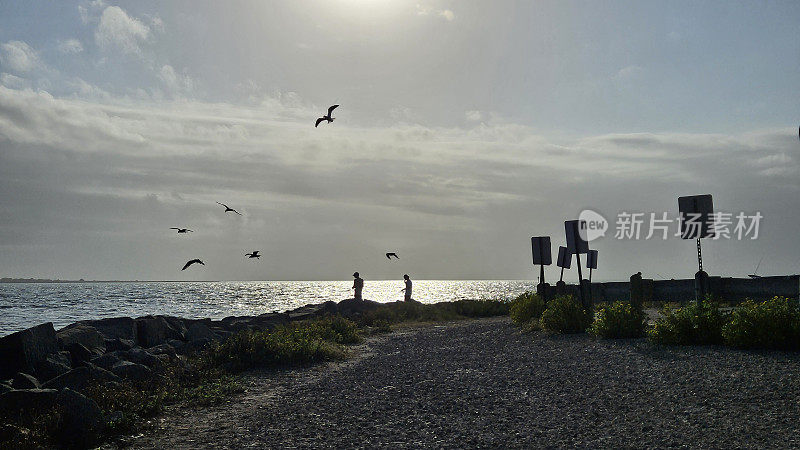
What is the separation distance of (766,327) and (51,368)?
624 inches

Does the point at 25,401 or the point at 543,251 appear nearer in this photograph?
the point at 25,401

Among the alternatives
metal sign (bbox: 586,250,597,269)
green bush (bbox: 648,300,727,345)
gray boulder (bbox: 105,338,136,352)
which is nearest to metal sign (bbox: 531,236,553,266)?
metal sign (bbox: 586,250,597,269)

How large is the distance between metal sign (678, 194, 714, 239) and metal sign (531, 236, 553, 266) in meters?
7.97

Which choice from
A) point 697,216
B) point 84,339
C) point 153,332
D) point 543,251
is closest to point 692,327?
point 697,216

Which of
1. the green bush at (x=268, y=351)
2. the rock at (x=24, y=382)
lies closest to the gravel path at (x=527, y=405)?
the green bush at (x=268, y=351)

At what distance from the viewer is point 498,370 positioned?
13273 millimetres

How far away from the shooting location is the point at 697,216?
1532 cm

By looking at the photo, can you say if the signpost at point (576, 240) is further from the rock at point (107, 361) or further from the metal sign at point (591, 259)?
Answer: the rock at point (107, 361)

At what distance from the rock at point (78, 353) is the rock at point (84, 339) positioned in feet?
0.76

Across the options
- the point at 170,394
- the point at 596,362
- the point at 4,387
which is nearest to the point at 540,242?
the point at 596,362

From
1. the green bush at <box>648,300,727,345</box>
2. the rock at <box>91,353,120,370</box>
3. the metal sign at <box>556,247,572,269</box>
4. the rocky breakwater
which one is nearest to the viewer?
the rocky breakwater

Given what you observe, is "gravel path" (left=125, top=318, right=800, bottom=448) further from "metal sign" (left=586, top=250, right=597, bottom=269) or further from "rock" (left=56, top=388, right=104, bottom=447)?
"metal sign" (left=586, top=250, right=597, bottom=269)

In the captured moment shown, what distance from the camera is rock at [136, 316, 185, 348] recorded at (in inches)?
843

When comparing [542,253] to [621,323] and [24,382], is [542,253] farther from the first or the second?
[24,382]
